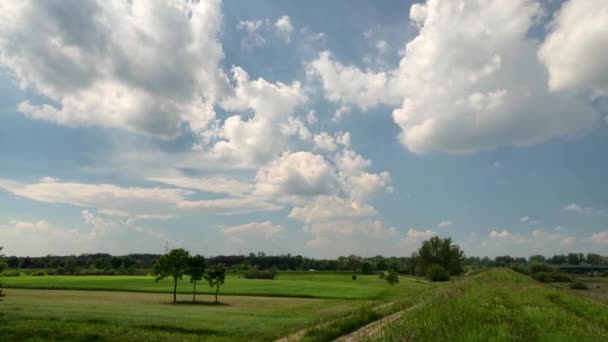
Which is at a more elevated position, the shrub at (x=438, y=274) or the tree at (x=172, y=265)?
the tree at (x=172, y=265)

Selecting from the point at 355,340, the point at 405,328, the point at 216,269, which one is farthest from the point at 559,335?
the point at 216,269

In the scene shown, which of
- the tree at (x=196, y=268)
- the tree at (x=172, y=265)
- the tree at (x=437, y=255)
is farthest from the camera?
the tree at (x=437, y=255)

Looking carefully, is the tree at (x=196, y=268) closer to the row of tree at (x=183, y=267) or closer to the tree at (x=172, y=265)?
the row of tree at (x=183, y=267)

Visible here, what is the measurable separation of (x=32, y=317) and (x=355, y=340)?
27.7 m

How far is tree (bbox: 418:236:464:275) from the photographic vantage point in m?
161

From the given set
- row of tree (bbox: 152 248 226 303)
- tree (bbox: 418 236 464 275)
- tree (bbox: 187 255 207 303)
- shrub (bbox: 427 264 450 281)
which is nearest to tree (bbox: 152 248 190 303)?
row of tree (bbox: 152 248 226 303)

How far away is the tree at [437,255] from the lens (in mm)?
160875

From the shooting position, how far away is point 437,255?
162 meters

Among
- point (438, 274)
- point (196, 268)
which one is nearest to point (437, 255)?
point (438, 274)

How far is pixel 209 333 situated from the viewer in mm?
28609

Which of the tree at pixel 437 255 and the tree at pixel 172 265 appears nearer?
the tree at pixel 172 265

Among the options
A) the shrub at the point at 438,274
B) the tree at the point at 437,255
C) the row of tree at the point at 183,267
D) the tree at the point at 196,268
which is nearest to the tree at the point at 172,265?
the row of tree at the point at 183,267

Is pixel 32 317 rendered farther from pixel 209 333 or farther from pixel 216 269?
pixel 216 269

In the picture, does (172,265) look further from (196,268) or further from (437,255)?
(437,255)
